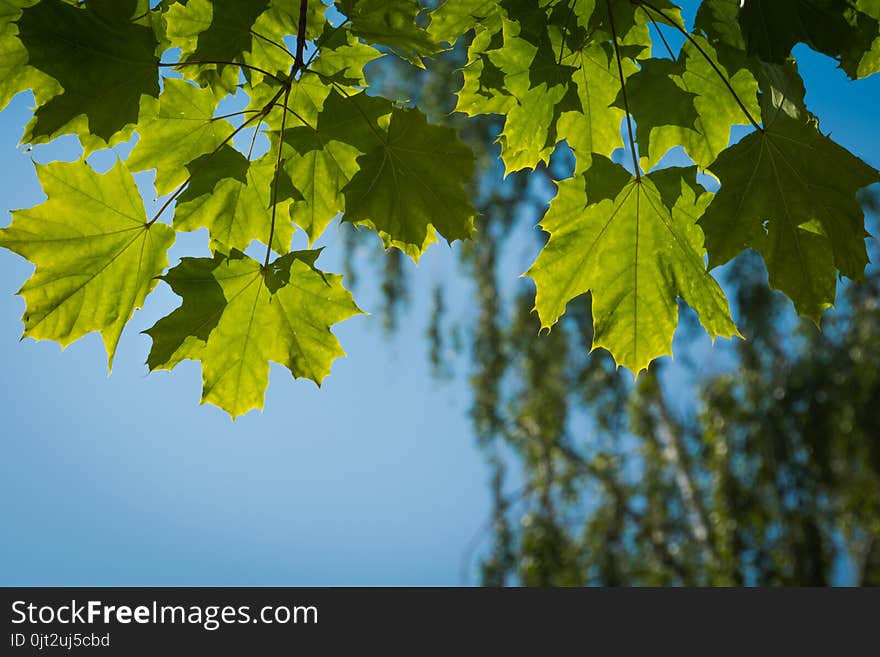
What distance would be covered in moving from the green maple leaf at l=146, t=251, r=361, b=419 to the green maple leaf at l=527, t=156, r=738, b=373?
1.22ft

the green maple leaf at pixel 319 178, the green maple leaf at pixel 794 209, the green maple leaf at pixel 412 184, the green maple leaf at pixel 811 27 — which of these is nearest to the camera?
the green maple leaf at pixel 811 27

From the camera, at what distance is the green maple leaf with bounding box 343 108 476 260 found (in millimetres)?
1263

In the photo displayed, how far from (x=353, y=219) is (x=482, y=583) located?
528cm

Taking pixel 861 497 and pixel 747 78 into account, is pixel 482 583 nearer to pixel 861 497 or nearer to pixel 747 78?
pixel 861 497

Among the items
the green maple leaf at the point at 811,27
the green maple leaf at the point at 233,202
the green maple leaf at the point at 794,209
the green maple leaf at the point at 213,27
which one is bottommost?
the green maple leaf at the point at 794,209

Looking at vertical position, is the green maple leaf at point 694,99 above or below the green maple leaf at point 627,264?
above

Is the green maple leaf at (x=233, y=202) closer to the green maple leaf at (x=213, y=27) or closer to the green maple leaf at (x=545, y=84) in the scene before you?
the green maple leaf at (x=213, y=27)

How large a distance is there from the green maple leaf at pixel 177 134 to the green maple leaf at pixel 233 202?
7cm

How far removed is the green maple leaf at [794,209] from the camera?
116 centimetres

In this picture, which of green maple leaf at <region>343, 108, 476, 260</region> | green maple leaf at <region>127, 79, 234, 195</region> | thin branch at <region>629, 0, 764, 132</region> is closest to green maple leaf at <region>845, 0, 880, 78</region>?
thin branch at <region>629, 0, 764, 132</region>

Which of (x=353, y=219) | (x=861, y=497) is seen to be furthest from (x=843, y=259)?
(x=861, y=497)

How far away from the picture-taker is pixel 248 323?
4.52ft

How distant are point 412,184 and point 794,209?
602 millimetres

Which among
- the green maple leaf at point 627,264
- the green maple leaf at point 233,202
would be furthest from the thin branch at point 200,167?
the green maple leaf at point 627,264
